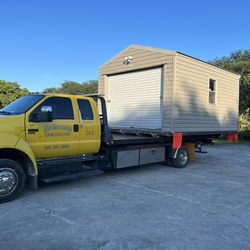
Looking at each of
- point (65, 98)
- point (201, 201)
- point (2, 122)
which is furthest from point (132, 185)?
point (2, 122)

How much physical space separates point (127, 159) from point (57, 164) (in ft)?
8.35

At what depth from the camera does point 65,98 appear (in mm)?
7410

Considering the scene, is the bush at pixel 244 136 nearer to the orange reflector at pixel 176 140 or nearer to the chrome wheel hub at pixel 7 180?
the orange reflector at pixel 176 140

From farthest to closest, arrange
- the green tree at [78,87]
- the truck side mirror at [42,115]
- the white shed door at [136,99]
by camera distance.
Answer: the green tree at [78,87] → the white shed door at [136,99] → the truck side mirror at [42,115]

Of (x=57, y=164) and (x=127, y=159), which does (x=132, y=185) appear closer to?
(x=127, y=159)

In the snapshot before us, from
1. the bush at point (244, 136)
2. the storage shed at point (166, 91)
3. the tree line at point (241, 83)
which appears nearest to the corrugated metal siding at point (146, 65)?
the storage shed at point (166, 91)

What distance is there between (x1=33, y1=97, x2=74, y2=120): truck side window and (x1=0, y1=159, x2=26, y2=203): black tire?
1478 millimetres

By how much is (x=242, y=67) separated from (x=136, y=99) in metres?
17.5

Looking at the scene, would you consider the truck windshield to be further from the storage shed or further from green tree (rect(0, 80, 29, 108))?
green tree (rect(0, 80, 29, 108))

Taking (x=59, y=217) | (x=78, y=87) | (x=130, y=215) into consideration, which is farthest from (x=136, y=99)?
(x=78, y=87)

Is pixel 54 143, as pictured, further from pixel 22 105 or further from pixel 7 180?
pixel 7 180

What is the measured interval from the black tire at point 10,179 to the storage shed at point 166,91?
5048 millimetres

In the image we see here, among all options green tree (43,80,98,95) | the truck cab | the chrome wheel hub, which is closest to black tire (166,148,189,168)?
the truck cab

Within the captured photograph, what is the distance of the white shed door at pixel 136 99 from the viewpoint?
34.0 ft
